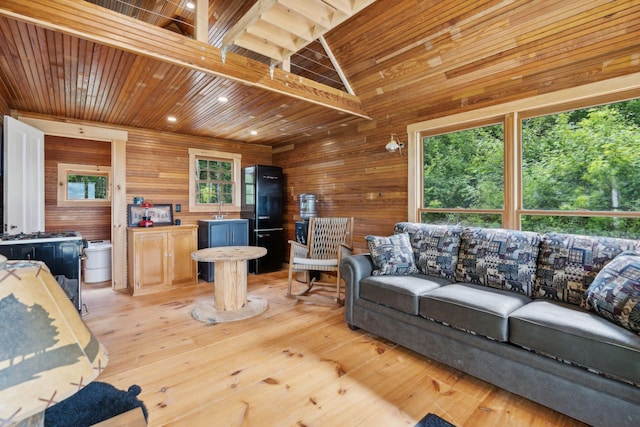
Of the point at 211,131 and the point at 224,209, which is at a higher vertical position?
the point at 211,131

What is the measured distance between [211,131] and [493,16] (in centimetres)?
386

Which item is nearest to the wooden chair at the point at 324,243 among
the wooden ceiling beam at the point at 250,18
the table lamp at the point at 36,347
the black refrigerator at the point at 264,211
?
the black refrigerator at the point at 264,211

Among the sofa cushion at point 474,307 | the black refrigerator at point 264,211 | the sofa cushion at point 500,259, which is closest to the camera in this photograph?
the sofa cushion at point 474,307

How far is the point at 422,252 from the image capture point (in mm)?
3021

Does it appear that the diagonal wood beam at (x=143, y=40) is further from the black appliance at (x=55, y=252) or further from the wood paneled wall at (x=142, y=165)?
the wood paneled wall at (x=142, y=165)

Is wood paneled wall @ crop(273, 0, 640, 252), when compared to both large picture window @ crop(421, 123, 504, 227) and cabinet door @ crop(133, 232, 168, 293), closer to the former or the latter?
large picture window @ crop(421, 123, 504, 227)

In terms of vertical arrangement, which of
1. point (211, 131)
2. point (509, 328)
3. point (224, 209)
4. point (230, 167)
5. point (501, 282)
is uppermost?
point (211, 131)

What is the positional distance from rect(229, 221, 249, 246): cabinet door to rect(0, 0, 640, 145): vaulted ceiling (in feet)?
5.82

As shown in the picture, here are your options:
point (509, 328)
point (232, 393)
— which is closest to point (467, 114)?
point (509, 328)

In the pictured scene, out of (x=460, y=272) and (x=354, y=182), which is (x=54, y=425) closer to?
(x=460, y=272)

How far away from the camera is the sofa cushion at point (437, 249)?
284cm

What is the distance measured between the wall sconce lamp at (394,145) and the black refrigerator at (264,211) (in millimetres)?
2313

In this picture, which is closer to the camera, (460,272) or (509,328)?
(509,328)

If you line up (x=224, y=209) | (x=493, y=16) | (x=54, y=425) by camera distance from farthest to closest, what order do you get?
(x=224, y=209) < (x=493, y=16) < (x=54, y=425)
